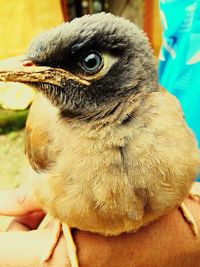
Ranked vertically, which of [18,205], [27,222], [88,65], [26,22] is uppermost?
[88,65]

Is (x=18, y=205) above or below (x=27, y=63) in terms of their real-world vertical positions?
below

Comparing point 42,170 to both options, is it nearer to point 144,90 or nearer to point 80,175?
point 80,175

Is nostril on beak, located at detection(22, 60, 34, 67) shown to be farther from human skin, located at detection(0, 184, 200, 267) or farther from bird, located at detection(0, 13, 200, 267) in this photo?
human skin, located at detection(0, 184, 200, 267)

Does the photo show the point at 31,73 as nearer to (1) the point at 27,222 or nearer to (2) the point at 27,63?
(2) the point at 27,63

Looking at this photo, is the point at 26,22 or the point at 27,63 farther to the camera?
the point at 26,22

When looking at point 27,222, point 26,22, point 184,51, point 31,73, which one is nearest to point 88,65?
point 31,73

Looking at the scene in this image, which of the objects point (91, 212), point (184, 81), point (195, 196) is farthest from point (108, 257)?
point (184, 81)

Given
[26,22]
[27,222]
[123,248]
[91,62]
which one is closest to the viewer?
[91,62]
